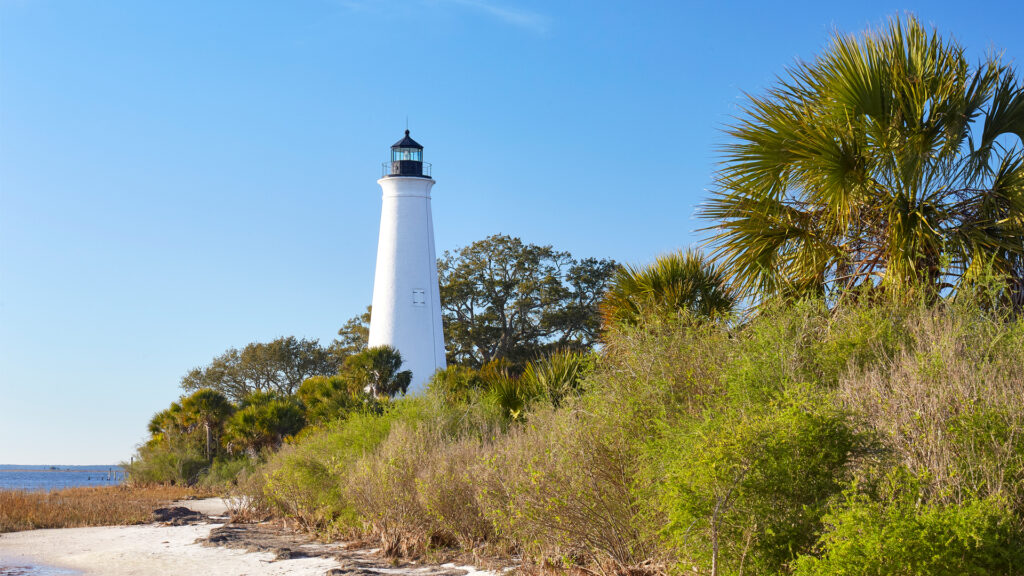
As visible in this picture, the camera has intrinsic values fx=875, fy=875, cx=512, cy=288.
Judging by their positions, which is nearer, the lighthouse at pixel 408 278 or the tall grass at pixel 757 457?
the tall grass at pixel 757 457

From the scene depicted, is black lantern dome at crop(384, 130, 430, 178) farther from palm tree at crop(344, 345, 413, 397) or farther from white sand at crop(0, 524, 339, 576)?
white sand at crop(0, 524, 339, 576)

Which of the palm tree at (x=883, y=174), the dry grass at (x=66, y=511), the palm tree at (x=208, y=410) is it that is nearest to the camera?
the palm tree at (x=883, y=174)

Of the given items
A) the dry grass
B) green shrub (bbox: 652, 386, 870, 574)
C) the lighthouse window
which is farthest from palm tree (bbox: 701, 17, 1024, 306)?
the lighthouse window

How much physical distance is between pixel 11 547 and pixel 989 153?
15.8 meters

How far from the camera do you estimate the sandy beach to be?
37.4 ft

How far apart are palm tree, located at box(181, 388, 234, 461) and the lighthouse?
565 cm

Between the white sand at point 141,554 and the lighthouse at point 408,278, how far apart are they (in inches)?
557

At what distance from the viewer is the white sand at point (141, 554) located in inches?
449

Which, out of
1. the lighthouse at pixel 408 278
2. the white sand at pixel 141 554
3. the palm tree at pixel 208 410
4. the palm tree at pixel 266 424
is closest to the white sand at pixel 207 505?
the white sand at pixel 141 554

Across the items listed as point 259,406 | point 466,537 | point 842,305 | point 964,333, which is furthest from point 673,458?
point 259,406

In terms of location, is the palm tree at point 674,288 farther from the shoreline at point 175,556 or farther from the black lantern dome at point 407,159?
the black lantern dome at point 407,159

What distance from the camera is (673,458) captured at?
21.0 ft

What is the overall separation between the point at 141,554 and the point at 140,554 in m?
0.02

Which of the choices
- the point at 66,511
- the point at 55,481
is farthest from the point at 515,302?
the point at 55,481
